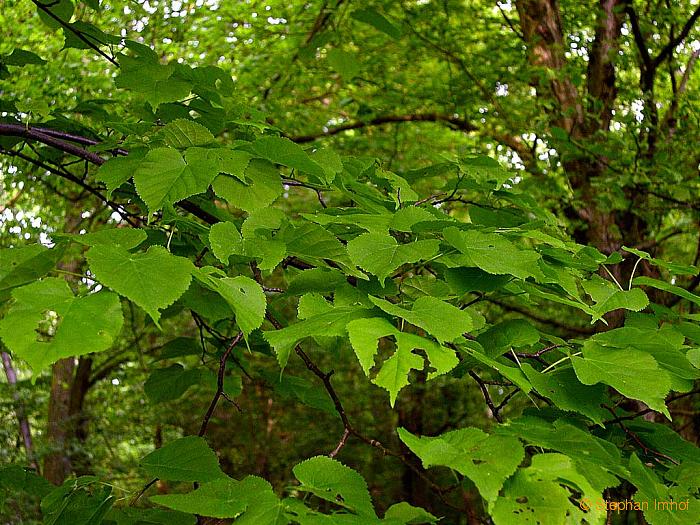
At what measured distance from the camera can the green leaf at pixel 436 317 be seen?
956 millimetres

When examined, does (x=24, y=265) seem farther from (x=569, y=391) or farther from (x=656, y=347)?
(x=656, y=347)

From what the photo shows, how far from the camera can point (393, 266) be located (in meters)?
1.08

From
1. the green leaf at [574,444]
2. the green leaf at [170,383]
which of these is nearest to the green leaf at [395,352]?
the green leaf at [574,444]

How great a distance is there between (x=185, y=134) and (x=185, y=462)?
1.98 feet

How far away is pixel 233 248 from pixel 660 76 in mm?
3691

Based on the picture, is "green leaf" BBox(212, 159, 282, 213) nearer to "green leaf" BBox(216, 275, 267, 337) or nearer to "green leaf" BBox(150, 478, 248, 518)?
"green leaf" BBox(216, 275, 267, 337)

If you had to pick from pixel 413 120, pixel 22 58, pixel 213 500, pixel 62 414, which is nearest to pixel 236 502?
pixel 213 500

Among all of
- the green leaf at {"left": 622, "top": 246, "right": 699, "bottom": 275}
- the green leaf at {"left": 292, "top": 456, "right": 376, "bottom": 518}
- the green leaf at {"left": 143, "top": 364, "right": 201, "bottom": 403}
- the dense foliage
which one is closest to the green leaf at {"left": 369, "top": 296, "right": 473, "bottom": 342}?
the dense foliage

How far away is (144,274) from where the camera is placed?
0.91 metres

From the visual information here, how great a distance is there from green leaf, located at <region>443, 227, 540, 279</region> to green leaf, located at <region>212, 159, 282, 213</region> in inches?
14.9

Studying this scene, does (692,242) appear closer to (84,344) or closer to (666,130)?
(666,130)

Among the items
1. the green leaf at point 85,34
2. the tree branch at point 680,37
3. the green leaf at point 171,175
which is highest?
the tree branch at point 680,37

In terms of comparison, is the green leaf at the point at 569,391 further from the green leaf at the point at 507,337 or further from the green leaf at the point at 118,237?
the green leaf at the point at 118,237

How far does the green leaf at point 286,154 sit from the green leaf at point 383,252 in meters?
0.20
